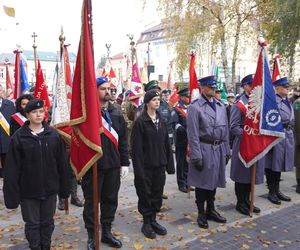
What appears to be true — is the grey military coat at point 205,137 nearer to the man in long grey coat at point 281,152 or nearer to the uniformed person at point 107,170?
the uniformed person at point 107,170

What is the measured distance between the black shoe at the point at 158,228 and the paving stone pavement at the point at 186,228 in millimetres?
82

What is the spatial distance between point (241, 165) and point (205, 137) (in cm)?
109

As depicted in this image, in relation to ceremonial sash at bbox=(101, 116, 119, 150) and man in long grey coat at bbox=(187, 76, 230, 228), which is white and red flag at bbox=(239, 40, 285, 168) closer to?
man in long grey coat at bbox=(187, 76, 230, 228)

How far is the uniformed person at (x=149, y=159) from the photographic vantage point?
15.8 ft

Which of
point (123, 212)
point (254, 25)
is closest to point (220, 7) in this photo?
point (254, 25)

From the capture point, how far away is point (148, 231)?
4.93 meters

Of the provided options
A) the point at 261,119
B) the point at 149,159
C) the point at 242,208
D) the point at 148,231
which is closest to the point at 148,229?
the point at 148,231

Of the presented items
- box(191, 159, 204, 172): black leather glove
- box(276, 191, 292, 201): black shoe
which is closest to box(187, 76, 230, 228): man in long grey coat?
box(191, 159, 204, 172): black leather glove

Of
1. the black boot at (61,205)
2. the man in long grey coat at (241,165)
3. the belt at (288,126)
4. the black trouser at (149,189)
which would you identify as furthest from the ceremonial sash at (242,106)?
the black boot at (61,205)

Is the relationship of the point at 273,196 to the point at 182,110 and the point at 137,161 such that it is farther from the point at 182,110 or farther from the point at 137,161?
the point at 137,161

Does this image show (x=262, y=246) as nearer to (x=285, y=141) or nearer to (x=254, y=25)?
(x=285, y=141)

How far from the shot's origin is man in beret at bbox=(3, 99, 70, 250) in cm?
387

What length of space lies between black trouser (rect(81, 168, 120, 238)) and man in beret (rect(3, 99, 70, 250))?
1.28ft

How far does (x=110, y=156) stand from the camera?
14.7ft
